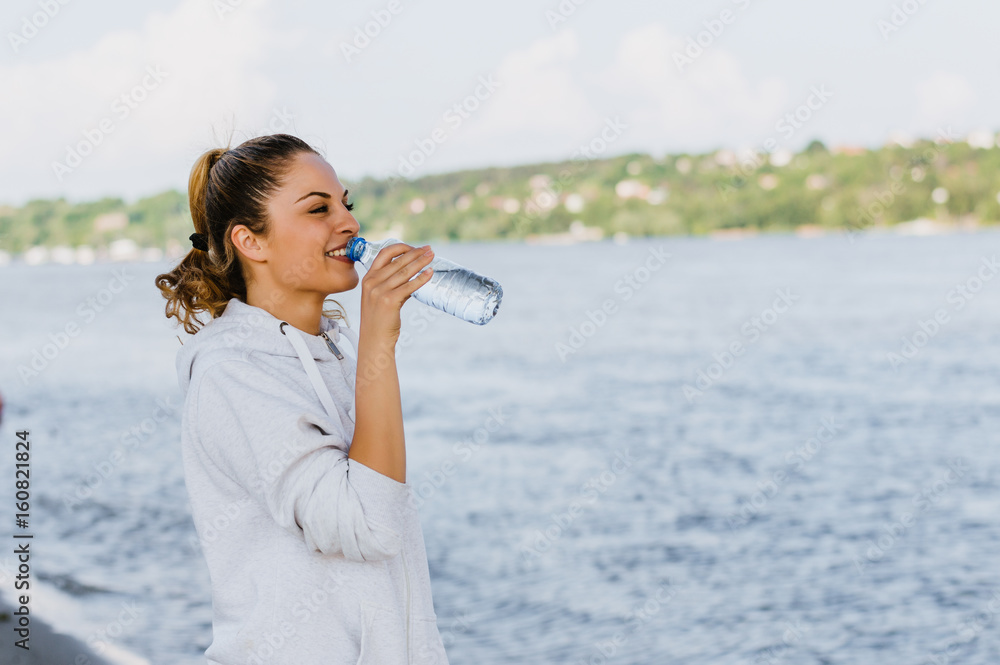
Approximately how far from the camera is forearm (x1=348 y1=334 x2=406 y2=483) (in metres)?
1.59

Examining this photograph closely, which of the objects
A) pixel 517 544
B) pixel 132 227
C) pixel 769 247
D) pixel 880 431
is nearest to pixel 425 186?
pixel 132 227

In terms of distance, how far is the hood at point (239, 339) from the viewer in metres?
1.73

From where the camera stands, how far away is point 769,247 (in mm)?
81250

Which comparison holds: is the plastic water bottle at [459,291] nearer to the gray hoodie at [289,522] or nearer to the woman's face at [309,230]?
the woman's face at [309,230]

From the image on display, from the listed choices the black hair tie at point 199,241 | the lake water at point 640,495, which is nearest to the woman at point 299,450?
the black hair tie at point 199,241

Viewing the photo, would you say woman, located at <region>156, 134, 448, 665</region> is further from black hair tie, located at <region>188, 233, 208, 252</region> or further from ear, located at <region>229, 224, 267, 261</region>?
black hair tie, located at <region>188, 233, 208, 252</region>

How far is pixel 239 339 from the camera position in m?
1.75

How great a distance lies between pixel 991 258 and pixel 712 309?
24671mm

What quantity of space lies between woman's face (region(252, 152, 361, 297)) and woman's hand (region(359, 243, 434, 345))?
144mm

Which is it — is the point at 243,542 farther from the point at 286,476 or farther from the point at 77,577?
the point at 77,577

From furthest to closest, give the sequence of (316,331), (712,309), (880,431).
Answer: (712,309)
(880,431)
(316,331)

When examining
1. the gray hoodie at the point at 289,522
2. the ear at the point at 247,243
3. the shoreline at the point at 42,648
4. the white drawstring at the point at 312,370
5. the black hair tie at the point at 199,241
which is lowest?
the shoreline at the point at 42,648

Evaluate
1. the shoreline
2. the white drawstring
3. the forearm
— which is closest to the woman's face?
the white drawstring

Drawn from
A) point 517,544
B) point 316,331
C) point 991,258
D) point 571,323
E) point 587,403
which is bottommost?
point 517,544
